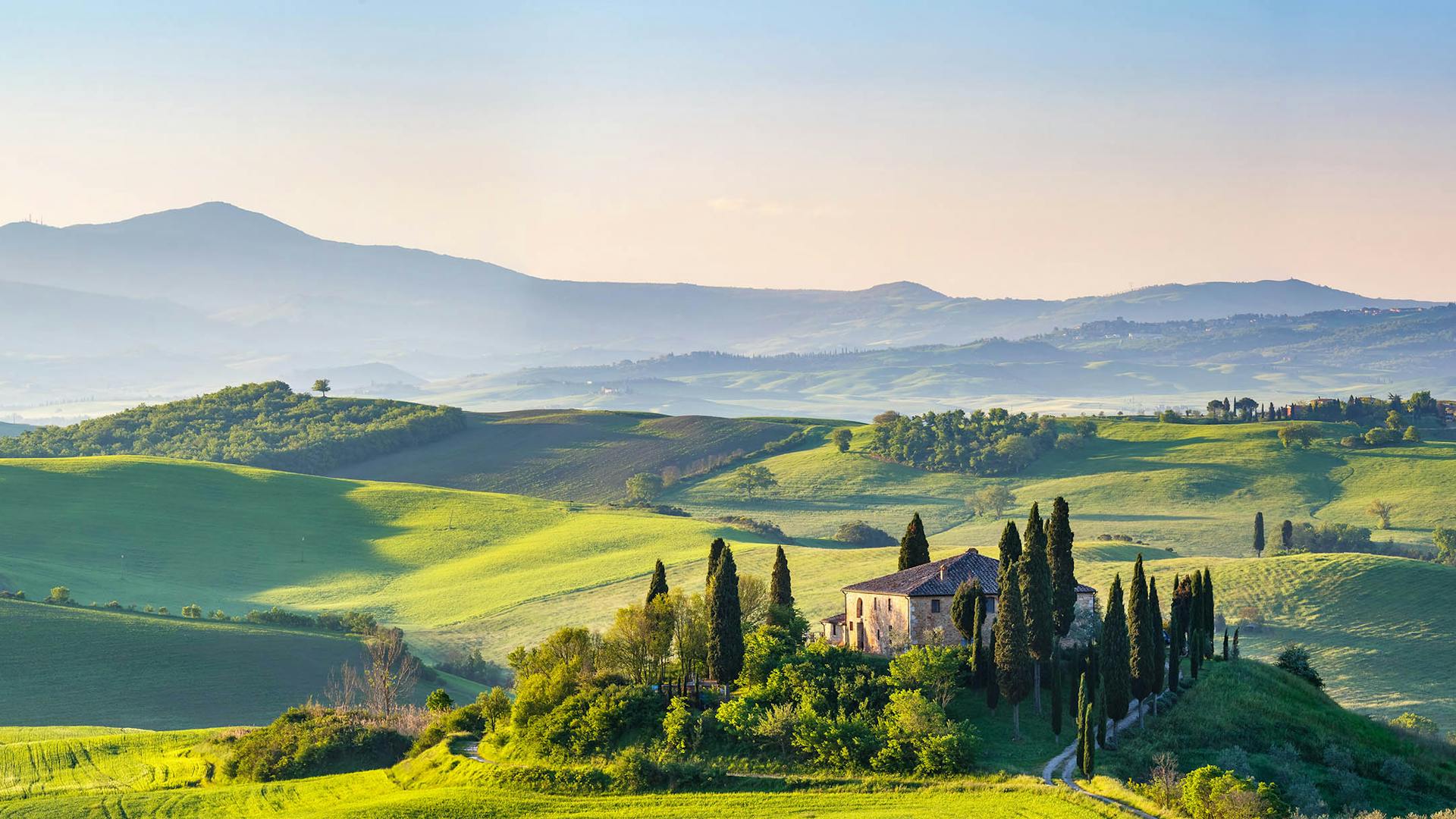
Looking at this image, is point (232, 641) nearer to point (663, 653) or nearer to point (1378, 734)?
point (663, 653)

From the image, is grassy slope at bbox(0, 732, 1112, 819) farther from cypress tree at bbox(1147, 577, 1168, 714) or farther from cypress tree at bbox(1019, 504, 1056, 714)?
cypress tree at bbox(1147, 577, 1168, 714)

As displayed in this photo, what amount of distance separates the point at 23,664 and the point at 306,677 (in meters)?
Result: 17.6

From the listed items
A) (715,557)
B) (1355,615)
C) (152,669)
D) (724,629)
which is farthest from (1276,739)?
(152,669)

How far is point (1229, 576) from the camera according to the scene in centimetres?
11600

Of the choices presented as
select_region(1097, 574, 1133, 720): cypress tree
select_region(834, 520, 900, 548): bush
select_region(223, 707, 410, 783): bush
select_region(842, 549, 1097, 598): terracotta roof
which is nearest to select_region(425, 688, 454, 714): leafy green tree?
select_region(223, 707, 410, 783): bush

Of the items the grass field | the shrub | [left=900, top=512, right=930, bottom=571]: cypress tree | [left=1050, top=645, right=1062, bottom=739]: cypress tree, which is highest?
[left=900, top=512, right=930, bottom=571]: cypress tree

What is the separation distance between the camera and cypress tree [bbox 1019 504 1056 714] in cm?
6444

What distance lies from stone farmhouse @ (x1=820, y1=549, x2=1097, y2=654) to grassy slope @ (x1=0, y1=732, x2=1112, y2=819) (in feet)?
49.7

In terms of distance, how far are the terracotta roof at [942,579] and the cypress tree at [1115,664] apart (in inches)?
306

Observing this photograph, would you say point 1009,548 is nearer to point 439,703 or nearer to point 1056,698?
point 1056,698

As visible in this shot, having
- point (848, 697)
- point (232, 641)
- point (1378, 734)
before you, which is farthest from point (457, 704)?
point (1378, 734)

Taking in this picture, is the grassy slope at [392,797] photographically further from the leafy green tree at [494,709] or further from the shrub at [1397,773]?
the shrub at [1397,773]

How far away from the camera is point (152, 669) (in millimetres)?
95875

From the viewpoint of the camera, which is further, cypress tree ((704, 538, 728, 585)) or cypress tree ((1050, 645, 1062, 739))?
cypress tree ((704, 538, 728, 585))
